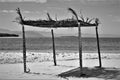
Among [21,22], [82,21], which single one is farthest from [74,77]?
[21,22]

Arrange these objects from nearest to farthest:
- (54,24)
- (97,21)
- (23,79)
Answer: (23,79) → (54,24) → (97,21)

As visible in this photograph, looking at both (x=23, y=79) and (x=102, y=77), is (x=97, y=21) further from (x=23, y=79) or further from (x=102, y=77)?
(x=23, y=79)

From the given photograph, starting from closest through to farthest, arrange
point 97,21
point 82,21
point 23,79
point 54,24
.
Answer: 1. point 23,79
2. point 82,21
3. point 54,24
4. point 97,21

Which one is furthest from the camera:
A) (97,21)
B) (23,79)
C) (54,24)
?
(97,21)

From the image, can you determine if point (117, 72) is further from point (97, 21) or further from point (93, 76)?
point (97, 21)

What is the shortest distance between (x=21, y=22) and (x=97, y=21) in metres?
3.97

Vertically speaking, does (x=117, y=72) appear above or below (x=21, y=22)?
below

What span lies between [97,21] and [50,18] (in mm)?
2451

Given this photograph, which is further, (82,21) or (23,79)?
(82,21)

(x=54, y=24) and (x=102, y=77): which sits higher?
(x=54, y=24)

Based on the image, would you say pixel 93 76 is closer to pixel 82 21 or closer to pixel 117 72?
pixel 117 72

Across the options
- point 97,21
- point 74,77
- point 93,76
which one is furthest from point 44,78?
point 97,21

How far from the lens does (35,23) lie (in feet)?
39.8

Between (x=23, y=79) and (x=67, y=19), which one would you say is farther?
(x=67, y=19)
